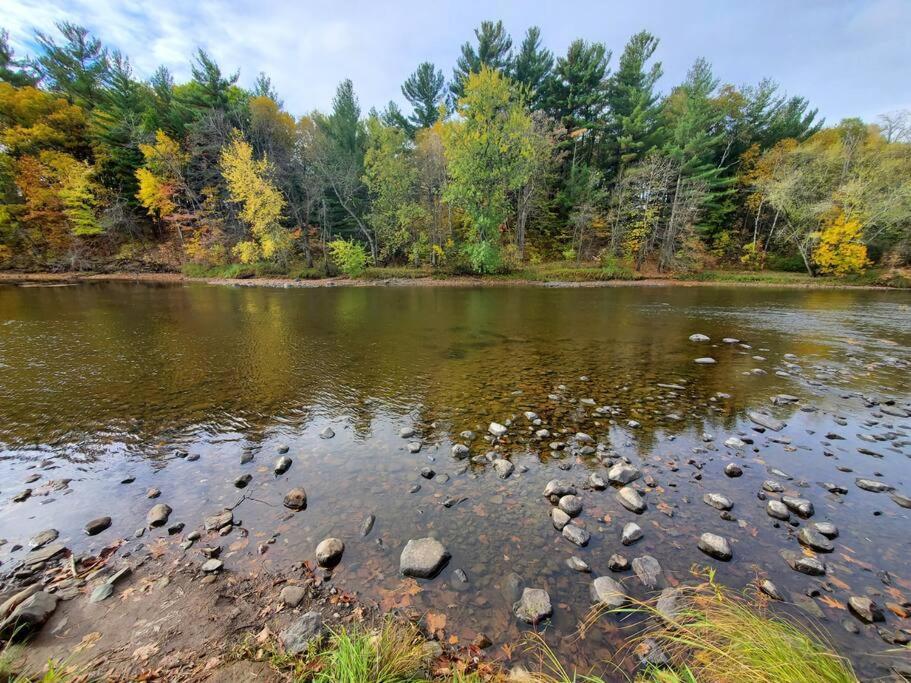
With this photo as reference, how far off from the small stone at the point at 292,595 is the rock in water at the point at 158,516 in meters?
2.08

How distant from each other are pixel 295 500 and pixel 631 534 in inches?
154

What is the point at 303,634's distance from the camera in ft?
8.63

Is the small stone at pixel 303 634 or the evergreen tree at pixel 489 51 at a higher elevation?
the evergreen tree at pixel 489 51

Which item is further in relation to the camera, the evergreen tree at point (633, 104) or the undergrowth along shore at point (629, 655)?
the evergreen tree at point (633, 104)

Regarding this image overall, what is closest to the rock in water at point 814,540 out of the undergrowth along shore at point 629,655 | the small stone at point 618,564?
the undergrowth along shore at point 629,655

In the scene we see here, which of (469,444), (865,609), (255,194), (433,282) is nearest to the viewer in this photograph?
(865,609)

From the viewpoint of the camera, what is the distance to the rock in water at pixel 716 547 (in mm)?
3420

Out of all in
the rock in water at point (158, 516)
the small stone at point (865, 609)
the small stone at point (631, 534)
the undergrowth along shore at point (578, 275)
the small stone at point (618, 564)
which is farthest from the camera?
the undergrowth along shore at point (578, 275)

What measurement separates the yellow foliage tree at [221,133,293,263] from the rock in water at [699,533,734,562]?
3892 cm

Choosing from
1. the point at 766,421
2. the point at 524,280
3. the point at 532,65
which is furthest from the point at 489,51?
the point at 766,421

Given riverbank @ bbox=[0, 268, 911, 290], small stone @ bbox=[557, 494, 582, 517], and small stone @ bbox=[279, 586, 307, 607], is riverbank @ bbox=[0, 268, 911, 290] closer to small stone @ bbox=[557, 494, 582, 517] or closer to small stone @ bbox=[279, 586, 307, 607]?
small stone @ bbox=[557, 494, 582, 517]

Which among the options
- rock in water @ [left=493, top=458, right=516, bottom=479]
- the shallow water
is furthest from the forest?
rock in water @ [left=493, top=458, right=516, bottom=479]

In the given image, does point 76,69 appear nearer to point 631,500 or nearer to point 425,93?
point 425,93

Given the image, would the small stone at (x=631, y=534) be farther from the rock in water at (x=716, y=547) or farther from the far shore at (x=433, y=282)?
the far shore at (x=433, y=282)
